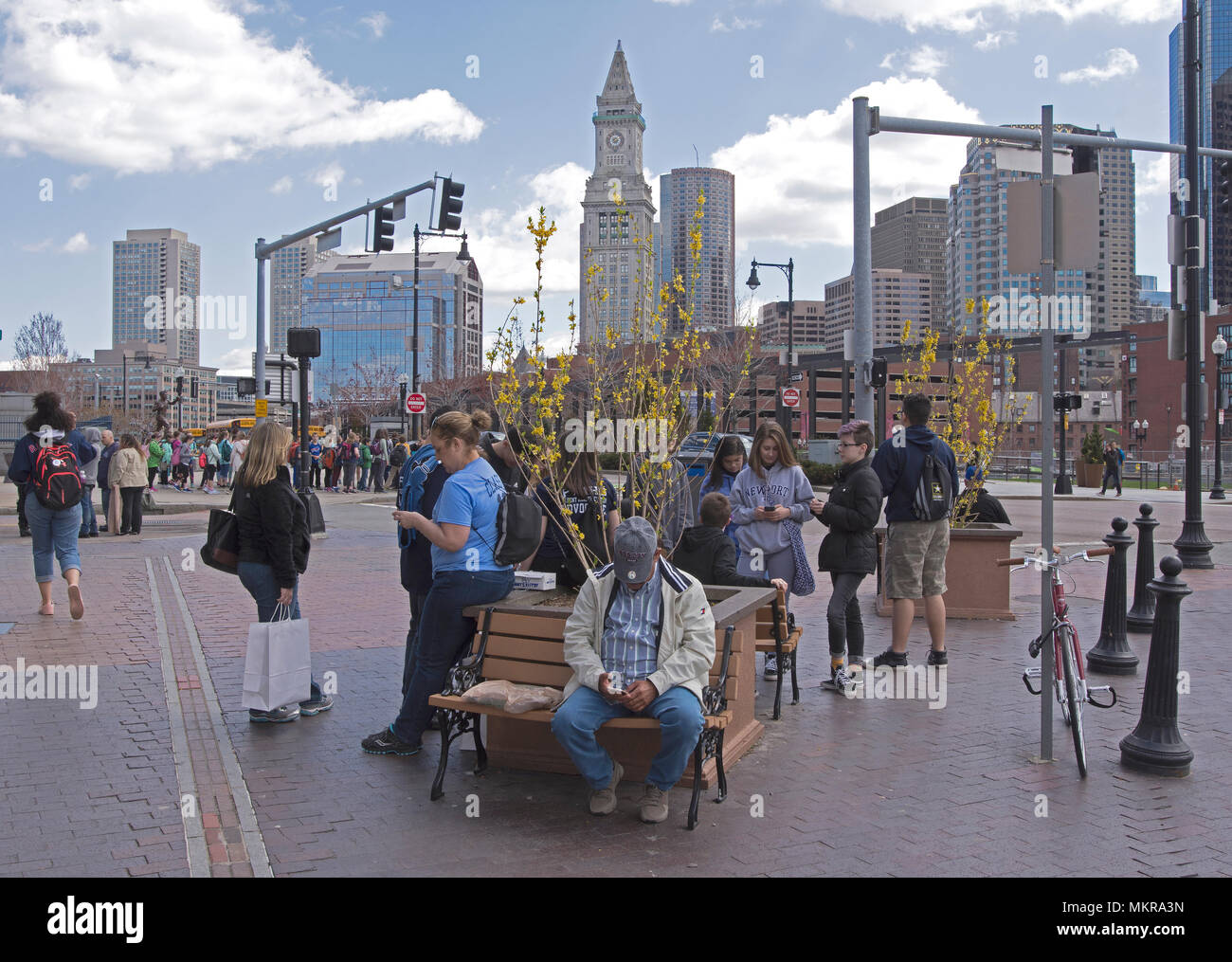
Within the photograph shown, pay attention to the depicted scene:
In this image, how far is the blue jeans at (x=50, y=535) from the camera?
32.4ft

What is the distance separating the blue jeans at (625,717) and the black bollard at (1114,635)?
445 cm

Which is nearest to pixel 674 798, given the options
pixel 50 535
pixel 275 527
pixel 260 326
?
pixel 275 527

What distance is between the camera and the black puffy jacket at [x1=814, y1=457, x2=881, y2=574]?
7398 mm

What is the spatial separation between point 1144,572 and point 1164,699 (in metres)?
3.92

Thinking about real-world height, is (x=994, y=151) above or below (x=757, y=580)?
above

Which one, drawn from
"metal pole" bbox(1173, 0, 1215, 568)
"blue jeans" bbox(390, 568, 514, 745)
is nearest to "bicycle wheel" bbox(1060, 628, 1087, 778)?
"blue jeans" bbox(390, 568, 514, 745)

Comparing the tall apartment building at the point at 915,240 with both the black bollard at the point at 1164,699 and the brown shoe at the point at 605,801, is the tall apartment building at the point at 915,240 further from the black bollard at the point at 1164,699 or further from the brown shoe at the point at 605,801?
the brown shoe at the point at 605,801

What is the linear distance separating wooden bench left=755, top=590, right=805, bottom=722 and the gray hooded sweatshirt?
0.66 metres

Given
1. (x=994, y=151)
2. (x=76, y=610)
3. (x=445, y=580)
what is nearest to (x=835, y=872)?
(x=445, y=580)

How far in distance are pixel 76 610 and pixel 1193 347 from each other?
14.2m

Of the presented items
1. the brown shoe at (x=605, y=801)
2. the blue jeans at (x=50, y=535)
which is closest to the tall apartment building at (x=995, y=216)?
the brown shoe at (x=605, y=801)
